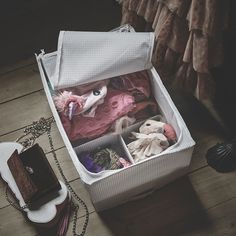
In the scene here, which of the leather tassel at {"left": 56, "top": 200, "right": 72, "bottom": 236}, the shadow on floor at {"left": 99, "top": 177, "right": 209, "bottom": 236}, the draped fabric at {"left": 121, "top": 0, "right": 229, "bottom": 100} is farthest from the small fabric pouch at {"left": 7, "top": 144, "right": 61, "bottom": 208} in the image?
the draped fabric at {"left": 121, "top": 0, "right": 229, "bottom": 100}

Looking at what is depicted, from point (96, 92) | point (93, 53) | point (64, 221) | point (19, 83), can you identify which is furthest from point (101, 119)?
point (19, 83)

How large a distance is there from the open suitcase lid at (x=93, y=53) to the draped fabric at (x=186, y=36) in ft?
0.25

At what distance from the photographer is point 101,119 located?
4.46 feet

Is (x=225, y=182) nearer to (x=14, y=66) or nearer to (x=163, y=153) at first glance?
(x=163, y=153)

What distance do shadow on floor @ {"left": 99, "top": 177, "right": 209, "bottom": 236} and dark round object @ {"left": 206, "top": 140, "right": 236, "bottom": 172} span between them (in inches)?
4.7

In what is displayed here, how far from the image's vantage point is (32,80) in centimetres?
167

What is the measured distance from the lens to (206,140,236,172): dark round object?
54.5 inches

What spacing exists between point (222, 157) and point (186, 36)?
0.44m

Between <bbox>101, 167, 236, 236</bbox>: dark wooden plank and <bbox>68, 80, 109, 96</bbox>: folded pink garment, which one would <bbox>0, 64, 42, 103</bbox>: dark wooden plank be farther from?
<bbox>101, 167, 236, 236</bbox>: dark wooden plank

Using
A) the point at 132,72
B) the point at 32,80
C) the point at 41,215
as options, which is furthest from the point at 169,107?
the point at 32,80

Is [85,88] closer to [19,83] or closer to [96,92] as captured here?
[96,92]

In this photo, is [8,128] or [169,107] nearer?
[169,107]

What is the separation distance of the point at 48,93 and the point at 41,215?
401 millimetres

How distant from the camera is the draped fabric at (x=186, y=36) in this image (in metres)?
1.11
